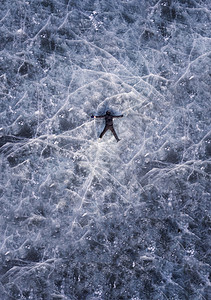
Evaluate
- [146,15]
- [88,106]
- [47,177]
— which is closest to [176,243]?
[47,177]

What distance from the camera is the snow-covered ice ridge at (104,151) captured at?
4320mm

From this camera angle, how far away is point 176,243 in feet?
14.4

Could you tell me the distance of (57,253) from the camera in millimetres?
4328

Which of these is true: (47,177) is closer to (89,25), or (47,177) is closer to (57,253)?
(57,253)

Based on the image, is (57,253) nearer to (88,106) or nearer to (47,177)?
(47,177)

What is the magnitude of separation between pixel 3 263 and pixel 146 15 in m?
4.41

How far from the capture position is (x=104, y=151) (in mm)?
4387

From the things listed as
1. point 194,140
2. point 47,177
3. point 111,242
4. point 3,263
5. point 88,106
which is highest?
point 88,106

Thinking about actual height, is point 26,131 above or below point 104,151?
above

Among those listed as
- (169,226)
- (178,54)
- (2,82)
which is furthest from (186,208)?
(2,82)

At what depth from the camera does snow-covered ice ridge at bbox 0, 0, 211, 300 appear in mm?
4320

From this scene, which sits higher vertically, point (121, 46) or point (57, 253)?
point (121, 46)

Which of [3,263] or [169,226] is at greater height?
[169,226]

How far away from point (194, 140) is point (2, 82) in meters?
3.09
